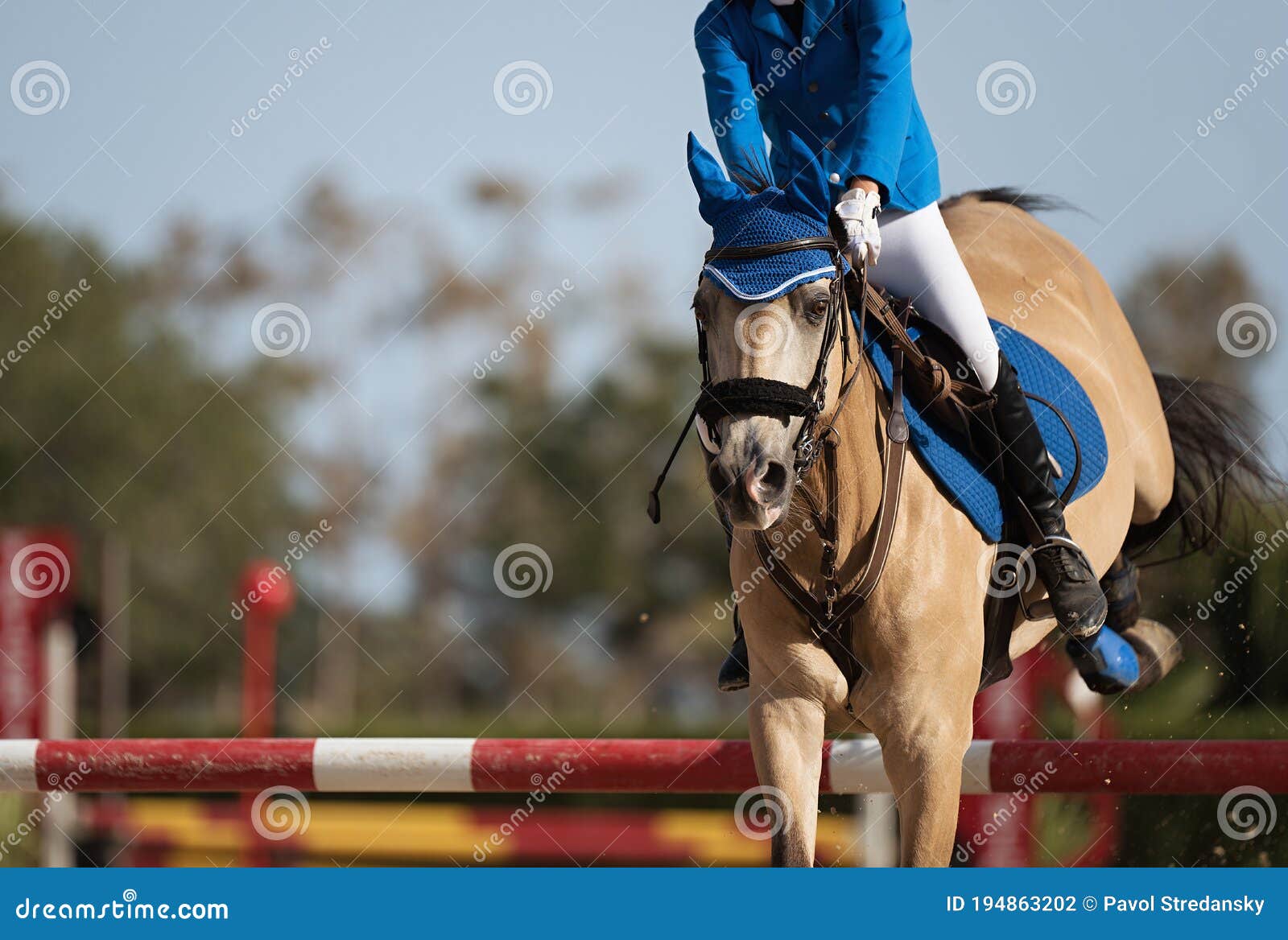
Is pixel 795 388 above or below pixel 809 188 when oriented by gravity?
below

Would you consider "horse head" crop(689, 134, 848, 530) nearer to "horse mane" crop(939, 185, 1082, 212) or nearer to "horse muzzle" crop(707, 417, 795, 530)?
"horse muzzle" crop(707, 417, 795, 530)

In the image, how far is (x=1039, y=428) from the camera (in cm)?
418

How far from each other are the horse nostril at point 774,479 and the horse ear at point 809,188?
26.4 inches

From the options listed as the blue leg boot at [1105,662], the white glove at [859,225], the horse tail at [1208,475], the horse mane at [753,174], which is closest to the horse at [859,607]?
the white glove at [859,225]

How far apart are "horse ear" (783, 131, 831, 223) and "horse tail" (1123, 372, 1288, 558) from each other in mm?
2795

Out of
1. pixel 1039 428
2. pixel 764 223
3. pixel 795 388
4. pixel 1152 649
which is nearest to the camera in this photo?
pixel 795 388

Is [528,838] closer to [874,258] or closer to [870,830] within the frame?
[870,830]

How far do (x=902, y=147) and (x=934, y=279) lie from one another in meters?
0.42

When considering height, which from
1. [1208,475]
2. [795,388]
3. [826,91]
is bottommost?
[1208,475]

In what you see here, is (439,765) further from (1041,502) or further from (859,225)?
(859,225)

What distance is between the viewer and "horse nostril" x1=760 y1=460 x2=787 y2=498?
291 centimetres

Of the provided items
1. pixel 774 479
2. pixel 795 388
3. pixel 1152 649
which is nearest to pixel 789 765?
pixel 774 479

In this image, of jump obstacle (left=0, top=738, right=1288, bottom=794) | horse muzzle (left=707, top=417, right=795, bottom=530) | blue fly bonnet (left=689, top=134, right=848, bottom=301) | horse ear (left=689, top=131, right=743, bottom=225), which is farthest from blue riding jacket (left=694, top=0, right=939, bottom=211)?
jump obstacle (left=0, top=738, right=1288, bottom=794)
